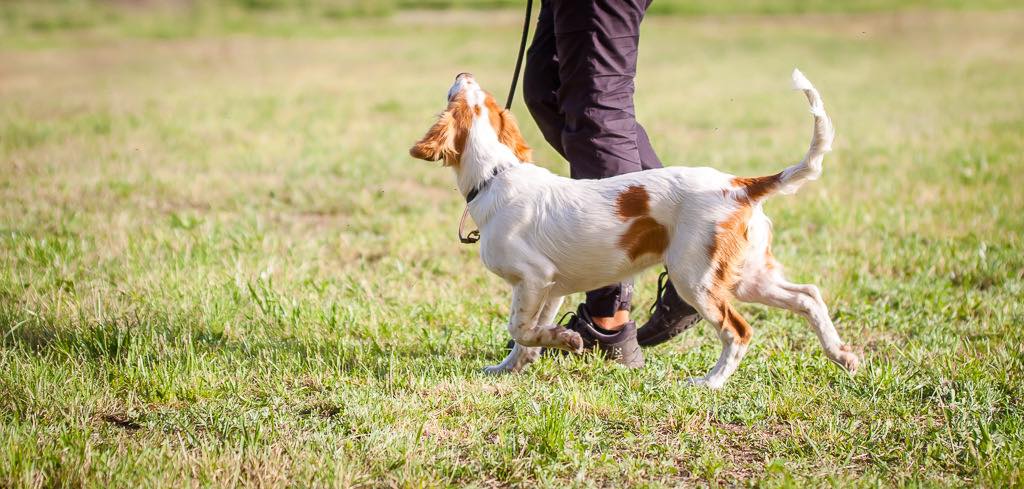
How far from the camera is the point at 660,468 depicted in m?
2.84

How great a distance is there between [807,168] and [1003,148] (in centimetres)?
674

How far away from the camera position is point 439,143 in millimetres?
3375

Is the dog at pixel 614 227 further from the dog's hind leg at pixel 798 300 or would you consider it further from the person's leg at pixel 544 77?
the person's leg at pixel 544 77

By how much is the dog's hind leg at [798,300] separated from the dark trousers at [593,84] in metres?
0.60

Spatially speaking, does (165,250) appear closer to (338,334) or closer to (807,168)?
(338,334)

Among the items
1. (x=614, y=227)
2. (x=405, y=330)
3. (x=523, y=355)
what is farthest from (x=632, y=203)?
Result: (x=405, y=330)

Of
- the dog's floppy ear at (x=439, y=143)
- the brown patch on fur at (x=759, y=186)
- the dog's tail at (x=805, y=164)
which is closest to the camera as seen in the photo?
the dog's tail at (x=805, y=164)

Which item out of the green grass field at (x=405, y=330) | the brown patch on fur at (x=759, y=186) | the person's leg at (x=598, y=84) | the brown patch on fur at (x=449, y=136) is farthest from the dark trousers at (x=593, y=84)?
the green grass field at (x=405, y=330)

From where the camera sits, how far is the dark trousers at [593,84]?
11.6ft

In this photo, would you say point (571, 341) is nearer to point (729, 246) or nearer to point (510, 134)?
point (729, 246)

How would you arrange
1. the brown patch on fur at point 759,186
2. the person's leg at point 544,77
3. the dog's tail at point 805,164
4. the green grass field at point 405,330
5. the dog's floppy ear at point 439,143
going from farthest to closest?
the person's leg at point 544,77 → the dog's floppy ear at point 439,143 → the brown patch on fur at point 759,186 → the dog's tail at point 805,164 → the green grass field at point 405,330

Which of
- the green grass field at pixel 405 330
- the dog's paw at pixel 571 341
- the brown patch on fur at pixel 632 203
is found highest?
the brown patch on fur at pixel 632 203

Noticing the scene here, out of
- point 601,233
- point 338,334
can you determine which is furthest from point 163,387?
point 601,233

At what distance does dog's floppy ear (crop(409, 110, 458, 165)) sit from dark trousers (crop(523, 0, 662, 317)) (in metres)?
0.54
